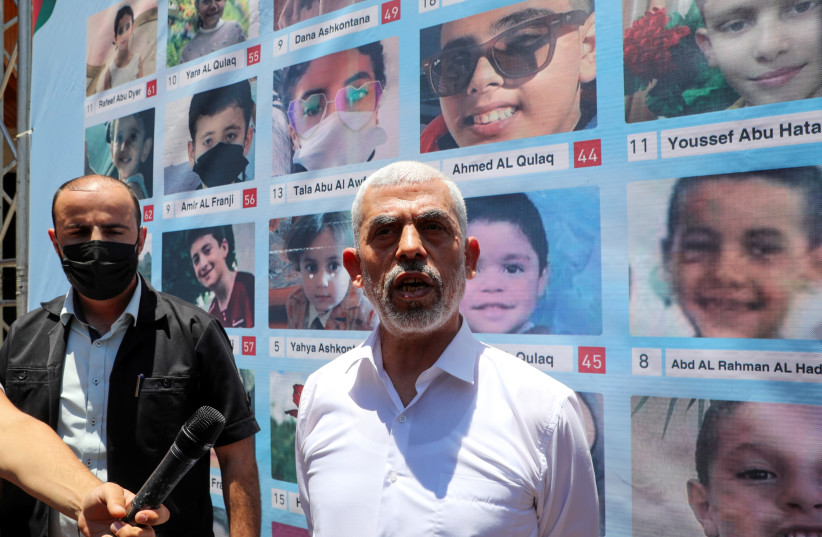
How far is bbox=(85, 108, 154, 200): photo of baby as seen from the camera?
2.98 meters

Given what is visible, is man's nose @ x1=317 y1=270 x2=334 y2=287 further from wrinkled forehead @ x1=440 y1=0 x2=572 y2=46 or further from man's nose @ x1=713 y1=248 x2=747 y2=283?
man's nose @ x1=713 y1=248 x2=747 y2=283

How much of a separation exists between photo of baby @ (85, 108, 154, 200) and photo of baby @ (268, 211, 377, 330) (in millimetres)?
894

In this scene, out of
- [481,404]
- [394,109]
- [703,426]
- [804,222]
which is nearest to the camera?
[481,404]

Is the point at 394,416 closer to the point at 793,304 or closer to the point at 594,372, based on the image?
the point at 594,372

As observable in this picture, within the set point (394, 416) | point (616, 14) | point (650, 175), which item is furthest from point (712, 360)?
point (616, 14)

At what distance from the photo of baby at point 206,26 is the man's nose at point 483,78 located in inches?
43.2

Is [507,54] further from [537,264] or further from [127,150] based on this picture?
[127,150]

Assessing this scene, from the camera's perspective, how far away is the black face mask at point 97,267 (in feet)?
5.70

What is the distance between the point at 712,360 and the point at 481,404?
2.32 feet

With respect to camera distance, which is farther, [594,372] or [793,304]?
[594,372]

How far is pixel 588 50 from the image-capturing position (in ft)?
6.03

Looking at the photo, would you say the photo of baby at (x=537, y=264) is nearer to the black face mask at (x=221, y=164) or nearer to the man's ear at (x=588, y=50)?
the man's ear at (x=588, y=50)

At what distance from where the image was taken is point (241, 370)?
2.62m

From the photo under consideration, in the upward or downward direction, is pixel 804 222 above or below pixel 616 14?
below
